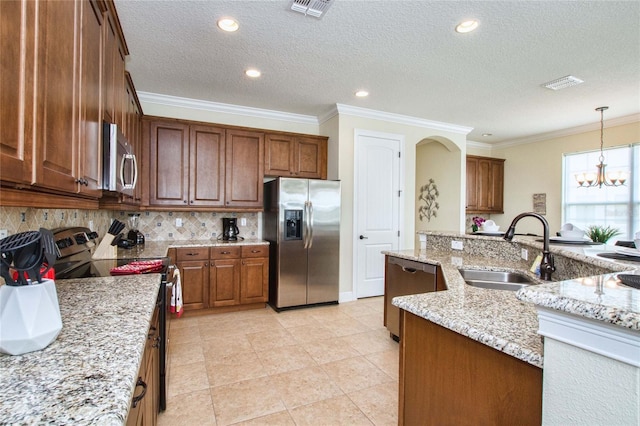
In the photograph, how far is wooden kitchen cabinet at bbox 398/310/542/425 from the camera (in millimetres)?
960

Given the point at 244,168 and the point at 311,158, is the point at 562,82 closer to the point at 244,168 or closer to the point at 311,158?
the point at 311,158

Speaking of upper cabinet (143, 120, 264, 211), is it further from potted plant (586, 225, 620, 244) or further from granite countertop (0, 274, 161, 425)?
potted plant (586, 225, 620, 244)

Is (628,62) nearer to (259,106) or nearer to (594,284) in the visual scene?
(594,284)

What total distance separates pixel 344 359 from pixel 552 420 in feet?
6.92

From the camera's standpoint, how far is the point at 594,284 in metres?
0.87

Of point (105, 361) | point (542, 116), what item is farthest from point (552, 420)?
point (542, 116)

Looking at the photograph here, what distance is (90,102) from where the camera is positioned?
1419 mm

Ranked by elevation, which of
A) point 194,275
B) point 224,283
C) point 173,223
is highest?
point 173,223

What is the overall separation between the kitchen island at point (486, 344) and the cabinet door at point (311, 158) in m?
3.05

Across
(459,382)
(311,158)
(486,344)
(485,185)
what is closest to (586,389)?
(486,344)

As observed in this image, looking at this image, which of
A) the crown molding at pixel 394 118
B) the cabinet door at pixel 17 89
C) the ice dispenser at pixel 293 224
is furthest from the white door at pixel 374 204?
the cabinet door at pixel 17 89

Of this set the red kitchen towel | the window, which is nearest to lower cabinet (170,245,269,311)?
the red kitchen towel

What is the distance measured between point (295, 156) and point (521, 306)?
3521 mm

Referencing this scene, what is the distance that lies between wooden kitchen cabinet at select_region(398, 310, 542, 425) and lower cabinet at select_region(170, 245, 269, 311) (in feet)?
9.24
